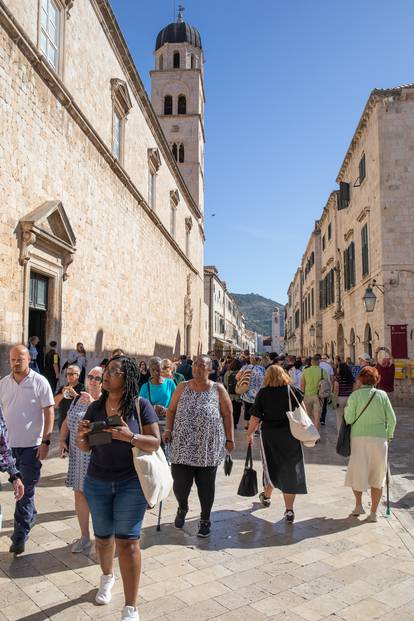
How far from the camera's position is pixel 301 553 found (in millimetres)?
4418

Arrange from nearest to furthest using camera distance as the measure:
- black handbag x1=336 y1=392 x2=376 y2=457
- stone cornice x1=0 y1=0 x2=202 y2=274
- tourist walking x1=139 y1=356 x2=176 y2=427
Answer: black handbag x1=336 y1=392 x2=376 y2=457, tourist walking x1=139 y1=356 x2=176 y2=427, stone cornice x1=0 y1=0 x2=202 y2=274

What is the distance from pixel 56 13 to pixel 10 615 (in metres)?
12.6

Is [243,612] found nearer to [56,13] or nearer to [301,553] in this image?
[301,553]

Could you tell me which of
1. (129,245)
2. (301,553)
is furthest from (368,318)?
(301,553)

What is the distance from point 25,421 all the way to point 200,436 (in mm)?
Result: 1596

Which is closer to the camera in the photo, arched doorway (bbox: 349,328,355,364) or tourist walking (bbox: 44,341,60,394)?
tourist walking (bbox: 44,341,60,394)

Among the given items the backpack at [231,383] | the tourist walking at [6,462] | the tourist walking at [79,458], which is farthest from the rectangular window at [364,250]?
the tourist walking at [6,462]

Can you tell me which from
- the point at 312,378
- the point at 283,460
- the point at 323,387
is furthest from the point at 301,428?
the point at 323,387

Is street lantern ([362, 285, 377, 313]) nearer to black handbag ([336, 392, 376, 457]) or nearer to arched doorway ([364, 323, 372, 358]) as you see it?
arched doorway ([364, 323, 372, 358])

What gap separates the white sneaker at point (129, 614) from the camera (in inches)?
121

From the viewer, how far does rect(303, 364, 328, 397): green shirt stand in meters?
11.2

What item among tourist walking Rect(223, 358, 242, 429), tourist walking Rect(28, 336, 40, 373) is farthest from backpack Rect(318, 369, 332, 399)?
tourist walking Rect(28, 336, 40, 373)

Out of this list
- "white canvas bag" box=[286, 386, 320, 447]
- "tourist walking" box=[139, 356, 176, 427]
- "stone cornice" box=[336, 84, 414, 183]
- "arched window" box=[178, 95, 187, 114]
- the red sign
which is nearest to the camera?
"white canvas bag" box=[286, 386, 320, 447]

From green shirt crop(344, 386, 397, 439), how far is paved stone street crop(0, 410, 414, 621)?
2.95 feet
